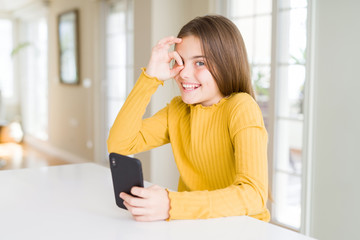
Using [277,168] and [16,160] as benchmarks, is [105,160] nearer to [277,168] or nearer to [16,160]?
[16,160]

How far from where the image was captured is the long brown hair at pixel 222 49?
4.00 feet

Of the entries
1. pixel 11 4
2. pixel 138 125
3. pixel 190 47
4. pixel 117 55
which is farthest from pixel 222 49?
pixel 11 4

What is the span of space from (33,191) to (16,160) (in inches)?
200

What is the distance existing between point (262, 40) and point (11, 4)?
6079 millimetres

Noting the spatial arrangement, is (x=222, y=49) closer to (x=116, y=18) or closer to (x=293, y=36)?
(x=293, y=36)

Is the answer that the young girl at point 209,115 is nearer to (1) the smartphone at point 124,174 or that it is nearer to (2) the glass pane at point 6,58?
(1) the smartphone at point 124,174

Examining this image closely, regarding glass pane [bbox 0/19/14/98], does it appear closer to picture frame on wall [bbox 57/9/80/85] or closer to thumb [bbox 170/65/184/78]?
picture frame on wall [bbox 57/9/80/85]

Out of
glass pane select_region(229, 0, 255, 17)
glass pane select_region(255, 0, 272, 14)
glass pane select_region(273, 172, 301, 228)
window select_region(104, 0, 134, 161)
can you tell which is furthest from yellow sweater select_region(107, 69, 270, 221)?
window select_region(104, 0, 134, 161)

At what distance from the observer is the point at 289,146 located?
2.88 meters

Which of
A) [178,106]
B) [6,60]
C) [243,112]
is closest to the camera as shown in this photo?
[243,112]

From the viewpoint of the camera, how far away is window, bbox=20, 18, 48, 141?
7273 mm

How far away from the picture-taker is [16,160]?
5.97 m

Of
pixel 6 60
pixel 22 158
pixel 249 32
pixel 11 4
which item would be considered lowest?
pixel 22 158

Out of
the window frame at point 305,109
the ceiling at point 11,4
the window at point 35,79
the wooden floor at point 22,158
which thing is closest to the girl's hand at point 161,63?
the window frame at point 305,109
